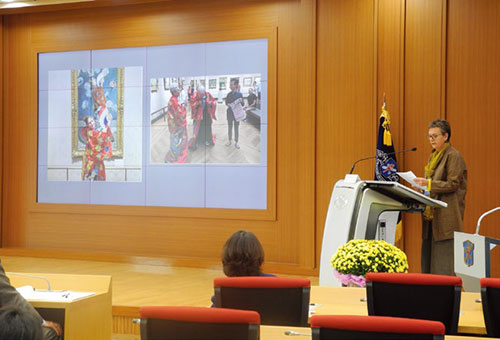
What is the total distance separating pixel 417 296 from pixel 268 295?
61 cm

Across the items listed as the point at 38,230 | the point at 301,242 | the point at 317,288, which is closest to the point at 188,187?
the point at 301,242

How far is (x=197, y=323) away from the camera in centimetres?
200

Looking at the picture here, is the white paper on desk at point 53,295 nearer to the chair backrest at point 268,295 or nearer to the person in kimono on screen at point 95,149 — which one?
the chair backrest at point 268,295

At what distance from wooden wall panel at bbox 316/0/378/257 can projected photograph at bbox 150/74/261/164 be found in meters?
0.86

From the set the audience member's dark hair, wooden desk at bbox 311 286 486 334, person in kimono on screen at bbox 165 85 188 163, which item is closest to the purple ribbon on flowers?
wooden desk at bbox 311 286 486 334

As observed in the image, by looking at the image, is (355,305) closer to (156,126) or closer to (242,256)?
(242,256)

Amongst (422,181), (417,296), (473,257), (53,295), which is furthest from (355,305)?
(422,181)

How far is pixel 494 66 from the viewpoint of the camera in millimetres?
6879

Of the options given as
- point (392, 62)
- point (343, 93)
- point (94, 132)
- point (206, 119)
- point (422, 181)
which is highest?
point (392, 62)

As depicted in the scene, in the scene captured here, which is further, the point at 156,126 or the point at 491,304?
the point at 156,126

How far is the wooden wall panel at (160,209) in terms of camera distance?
302 inches

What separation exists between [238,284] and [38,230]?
705 cm

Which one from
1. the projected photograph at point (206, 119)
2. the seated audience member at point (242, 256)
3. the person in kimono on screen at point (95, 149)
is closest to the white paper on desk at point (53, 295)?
the seated audience member at point (242, 256)

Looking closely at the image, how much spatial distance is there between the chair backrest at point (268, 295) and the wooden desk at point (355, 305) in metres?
0.26
